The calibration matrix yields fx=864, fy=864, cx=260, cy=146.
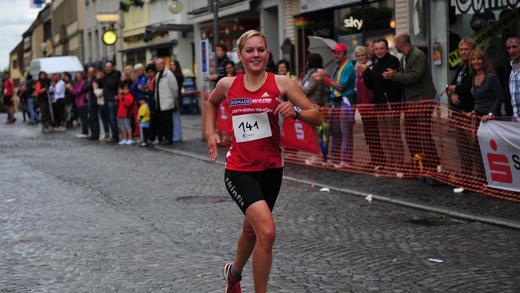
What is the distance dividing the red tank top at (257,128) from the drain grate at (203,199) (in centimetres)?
493

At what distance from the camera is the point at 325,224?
8570mm

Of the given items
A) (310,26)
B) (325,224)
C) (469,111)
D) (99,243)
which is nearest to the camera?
(99,243)

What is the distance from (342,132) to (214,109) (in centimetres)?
754

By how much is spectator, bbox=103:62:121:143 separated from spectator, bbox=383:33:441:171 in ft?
34.7

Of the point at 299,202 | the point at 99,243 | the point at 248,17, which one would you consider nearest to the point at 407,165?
the point at 299,202

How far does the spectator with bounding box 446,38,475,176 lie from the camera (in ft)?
34.5

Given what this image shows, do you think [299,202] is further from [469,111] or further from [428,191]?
[469,111]

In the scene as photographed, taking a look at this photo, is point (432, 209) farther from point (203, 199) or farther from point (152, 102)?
point (152, 102)

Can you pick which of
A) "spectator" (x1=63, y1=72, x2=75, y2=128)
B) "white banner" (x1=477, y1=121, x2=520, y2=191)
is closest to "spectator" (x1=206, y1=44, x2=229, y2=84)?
"white banner" (x1=477, y1=121, x2=520, y2=191)

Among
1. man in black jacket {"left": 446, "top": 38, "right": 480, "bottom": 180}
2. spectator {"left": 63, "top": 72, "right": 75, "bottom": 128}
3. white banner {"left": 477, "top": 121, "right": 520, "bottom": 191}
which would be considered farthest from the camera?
spectator {"left": 63, "top": 72, "right": 75, "bottom": 128}

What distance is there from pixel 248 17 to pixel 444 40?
14.1 metres

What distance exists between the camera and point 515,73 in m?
9.98

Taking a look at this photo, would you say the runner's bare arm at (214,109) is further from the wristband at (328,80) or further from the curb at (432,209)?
the wristband at (328,80)

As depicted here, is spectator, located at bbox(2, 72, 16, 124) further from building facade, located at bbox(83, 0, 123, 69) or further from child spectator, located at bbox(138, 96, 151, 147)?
child spectator, located at bbox(138, 96, 151, 147)
